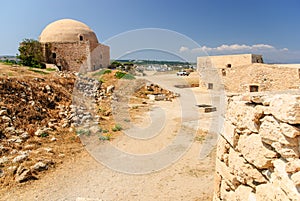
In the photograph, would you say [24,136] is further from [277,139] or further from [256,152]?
[277,139]

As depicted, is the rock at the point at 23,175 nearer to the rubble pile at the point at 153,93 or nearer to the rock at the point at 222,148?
the rock at the point at 222,148

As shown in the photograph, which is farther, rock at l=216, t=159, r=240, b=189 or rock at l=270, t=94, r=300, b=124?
rock at l=216, t=159, r=240, b=189

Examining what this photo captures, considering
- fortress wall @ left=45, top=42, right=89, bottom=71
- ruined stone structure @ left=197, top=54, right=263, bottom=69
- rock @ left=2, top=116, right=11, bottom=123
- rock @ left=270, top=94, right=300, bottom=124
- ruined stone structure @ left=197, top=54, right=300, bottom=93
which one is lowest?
rock @ left=2, top=116, right=11, bottom=123

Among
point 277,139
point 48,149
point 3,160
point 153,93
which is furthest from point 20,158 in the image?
point 153,93

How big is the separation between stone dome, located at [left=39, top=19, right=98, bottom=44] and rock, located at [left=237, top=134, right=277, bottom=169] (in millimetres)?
22058

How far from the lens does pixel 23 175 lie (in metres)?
4.54

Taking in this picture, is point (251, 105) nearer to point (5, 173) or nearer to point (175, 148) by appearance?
point (175, 148)

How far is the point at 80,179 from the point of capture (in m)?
4.68

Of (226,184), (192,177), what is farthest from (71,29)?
(226,184)

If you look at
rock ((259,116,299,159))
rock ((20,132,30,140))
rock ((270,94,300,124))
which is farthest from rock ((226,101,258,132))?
rock ((20,132,30,140))

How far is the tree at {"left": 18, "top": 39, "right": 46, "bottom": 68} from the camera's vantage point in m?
20.3

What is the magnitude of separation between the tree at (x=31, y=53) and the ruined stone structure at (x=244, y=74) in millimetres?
14562

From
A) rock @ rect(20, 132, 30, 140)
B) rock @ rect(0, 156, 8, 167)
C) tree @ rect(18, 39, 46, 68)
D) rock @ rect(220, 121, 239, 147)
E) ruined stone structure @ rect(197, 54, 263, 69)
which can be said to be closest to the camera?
rock @ rect(220, 121, 239, 147)

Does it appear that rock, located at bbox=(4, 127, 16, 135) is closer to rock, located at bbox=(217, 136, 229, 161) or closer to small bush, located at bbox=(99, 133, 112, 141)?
small bush, located at bbox=(99, 133, 112, 141)
